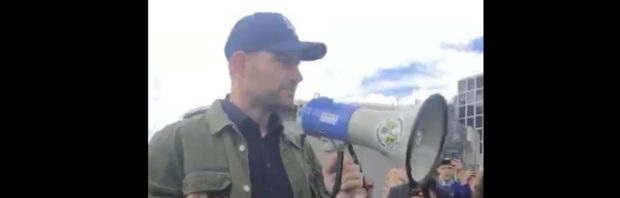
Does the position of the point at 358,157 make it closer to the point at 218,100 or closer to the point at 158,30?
the point at 218,100

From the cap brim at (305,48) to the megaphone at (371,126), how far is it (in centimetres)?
20

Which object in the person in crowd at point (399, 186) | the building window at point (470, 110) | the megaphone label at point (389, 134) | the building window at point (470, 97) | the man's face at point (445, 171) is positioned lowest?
the person in crowd at point (399, 186)

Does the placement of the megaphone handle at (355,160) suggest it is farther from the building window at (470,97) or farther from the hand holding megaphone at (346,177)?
the building window at (470,97)

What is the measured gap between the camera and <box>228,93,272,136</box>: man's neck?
471 cm

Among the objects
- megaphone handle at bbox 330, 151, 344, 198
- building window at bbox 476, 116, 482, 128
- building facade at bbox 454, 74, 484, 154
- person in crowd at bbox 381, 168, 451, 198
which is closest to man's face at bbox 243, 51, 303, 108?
megaphone handle at bbox 330, 151, 344, 198

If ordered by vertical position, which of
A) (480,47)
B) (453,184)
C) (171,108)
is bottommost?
(453,184)

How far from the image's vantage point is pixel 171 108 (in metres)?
4.63

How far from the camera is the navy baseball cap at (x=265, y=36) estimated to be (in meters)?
4.67

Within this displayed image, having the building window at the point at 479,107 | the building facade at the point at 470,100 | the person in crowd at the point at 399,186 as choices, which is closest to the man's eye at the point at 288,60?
the person in crowd at the point at 399,186

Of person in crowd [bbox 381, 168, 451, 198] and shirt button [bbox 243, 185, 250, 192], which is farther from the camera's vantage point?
person in crowd [bbox 381, 168, 451, 198]

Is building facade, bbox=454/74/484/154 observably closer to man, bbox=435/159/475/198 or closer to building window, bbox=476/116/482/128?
building window, bbox=476/116/482/128
